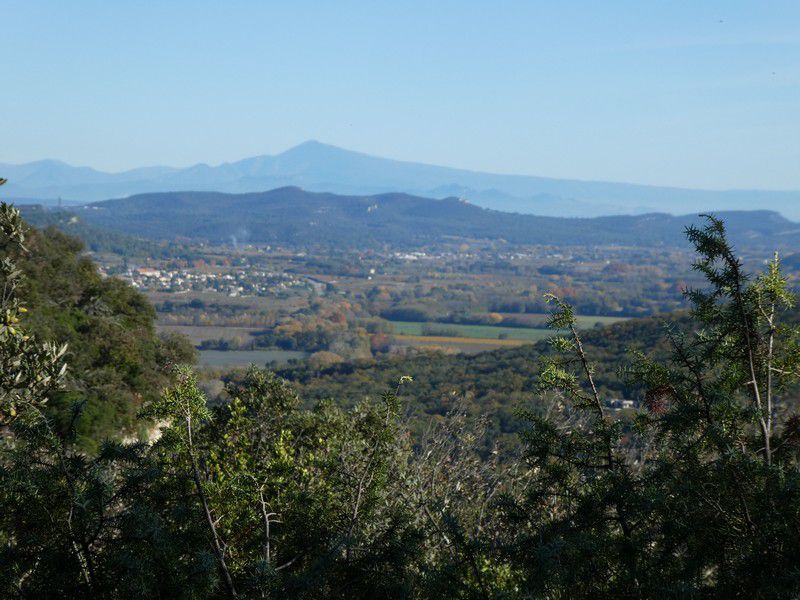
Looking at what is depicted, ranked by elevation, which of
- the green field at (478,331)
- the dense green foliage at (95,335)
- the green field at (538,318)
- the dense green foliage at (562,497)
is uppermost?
the dense green foliage at (562,497)

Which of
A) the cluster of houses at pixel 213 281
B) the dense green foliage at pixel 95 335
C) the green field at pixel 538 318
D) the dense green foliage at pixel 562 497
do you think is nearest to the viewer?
the dense green foliage at pixel 562 497

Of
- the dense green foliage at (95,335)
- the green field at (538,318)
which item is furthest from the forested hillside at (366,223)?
the dense green foliage at (95,335)

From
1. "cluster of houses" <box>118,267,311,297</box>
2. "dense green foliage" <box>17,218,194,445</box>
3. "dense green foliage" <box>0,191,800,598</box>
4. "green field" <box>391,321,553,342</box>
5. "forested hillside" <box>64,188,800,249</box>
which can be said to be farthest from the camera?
"forested hillside" <box>64,188,800,249</box>

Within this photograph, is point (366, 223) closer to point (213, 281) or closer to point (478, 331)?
point (213, 281)

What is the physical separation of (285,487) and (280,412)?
8.04 feet

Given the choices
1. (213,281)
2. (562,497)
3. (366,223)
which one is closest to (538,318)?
(213,281)

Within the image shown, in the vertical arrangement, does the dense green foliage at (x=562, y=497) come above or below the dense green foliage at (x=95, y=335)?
above

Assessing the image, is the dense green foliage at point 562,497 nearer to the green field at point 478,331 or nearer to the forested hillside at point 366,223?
the green field at point 478,331

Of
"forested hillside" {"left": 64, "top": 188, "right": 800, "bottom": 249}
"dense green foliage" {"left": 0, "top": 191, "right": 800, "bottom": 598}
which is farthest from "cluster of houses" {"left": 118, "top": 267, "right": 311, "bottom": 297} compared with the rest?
"dense green foliage" {"left": 0, "top": 191, "right": 800, "bottom": 598}

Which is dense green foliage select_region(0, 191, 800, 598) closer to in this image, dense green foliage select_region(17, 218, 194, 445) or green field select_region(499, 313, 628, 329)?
dense green foliage select_region(17, 218, 194, 445)

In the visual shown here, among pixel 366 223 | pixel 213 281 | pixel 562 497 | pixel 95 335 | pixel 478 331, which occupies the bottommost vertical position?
pixel 478 331

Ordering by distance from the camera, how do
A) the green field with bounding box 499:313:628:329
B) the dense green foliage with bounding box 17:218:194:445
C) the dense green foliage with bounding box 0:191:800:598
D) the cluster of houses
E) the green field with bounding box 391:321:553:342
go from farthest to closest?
1. the cluster of houses
2. the green field with bounding box 499:313:628:329
3. the green field with bounding box 391:321:553:342
4. the dense green foliage with bounding box 17:218:194:445
5. the dense green foliage with bounding box 0:191:800:598

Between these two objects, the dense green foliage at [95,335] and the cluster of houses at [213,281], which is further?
the cluster of houses at [213,281]

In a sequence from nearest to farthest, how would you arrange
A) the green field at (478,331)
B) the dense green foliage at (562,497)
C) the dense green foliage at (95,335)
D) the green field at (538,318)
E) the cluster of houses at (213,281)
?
the dense green foliage at (562,497) < the dense green foliage at (95,335) < the green field at (478,331) < the green field at (538,318) < the cluster of houses at (213,281)
